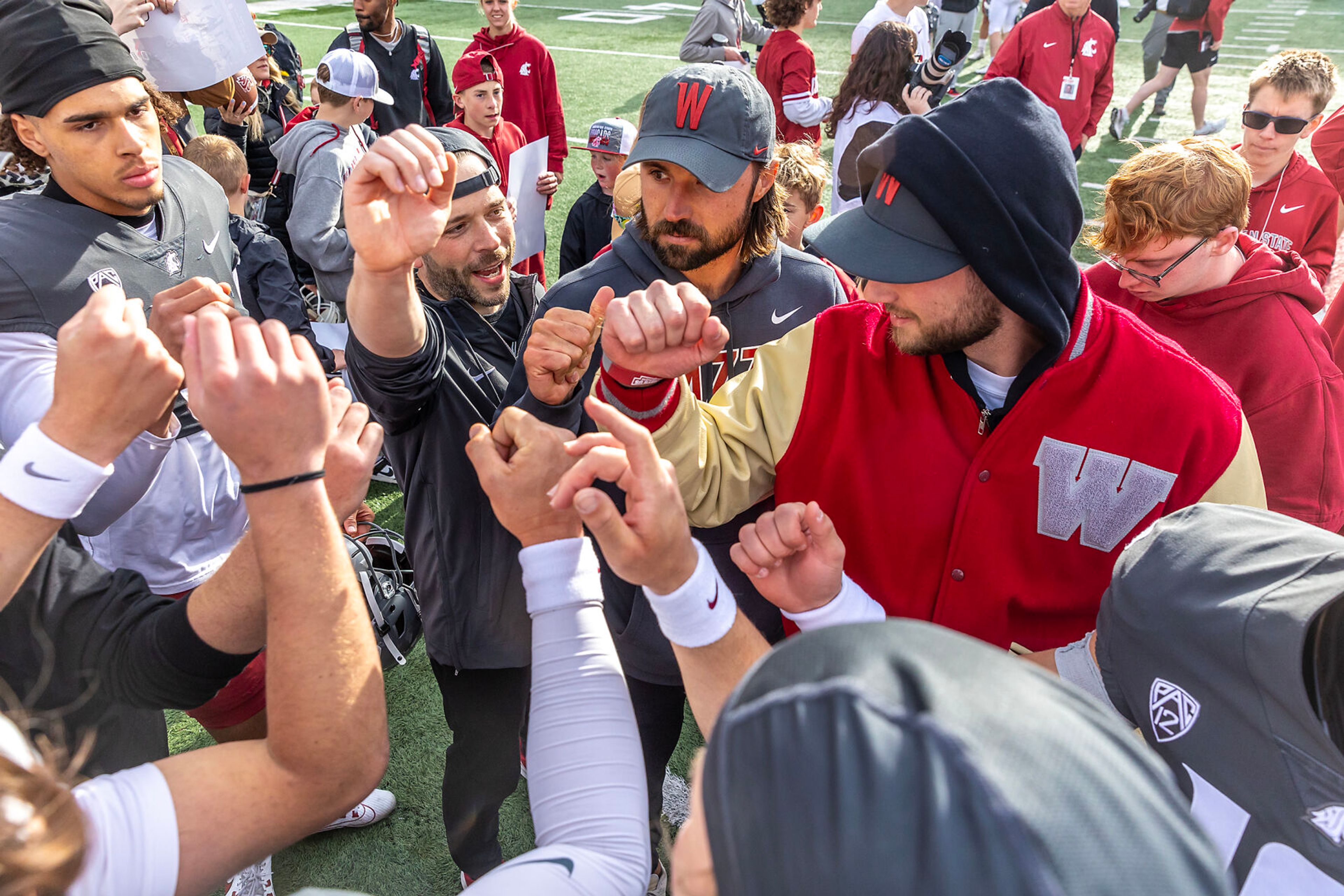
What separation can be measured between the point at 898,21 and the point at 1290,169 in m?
2.63

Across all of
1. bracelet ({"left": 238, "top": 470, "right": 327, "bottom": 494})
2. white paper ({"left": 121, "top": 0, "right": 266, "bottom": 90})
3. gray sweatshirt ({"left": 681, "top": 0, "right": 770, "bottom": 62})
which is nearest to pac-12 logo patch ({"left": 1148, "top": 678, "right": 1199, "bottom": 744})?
bracelet ({"left": 238, "top": 470, "right": 327, "bottom": 494})

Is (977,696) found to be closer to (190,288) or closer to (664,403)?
(664,403)

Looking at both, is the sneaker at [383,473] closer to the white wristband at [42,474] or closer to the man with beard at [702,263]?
the man with beard at [702,263]

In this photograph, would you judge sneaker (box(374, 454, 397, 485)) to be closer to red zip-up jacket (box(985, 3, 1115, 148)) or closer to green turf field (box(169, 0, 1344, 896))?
green turf field (box(169, 0, 1344, 896))

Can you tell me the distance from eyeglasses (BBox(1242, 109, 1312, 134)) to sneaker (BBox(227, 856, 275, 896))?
4665mm

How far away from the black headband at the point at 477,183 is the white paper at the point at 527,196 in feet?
3.55

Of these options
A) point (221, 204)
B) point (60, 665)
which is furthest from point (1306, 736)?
point (221, 204)

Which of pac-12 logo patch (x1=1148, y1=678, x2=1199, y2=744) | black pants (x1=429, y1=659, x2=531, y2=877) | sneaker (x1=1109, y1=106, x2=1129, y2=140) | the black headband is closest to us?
pac-12 logo patch (x1=1148, y1=678, x2=1199, y2=744)

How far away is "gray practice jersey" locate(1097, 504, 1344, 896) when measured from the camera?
1.05 meters

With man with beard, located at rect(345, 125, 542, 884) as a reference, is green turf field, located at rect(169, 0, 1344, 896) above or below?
below

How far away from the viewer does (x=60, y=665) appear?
1445 mm

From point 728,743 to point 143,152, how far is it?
7.99 ft

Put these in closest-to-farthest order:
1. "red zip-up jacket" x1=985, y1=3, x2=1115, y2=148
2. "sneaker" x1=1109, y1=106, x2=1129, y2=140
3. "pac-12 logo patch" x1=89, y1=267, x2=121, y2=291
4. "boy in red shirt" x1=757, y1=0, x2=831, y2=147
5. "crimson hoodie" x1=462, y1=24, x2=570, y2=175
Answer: "pac-12 logo patch" x1=89, y1=267, x2=121, y2=291, "boy in red shirt" x1=757, y1=0, x2=831, y2=147, "crimson hoodie" x1=462, y1=24, x2=570, y2=175, "red zip-up jacket" x1=985, y1=3, x2=1115, y2=148, "sneaker" x1=1109, y1=106, x2=1129, y2=140

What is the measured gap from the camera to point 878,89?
5.10m
